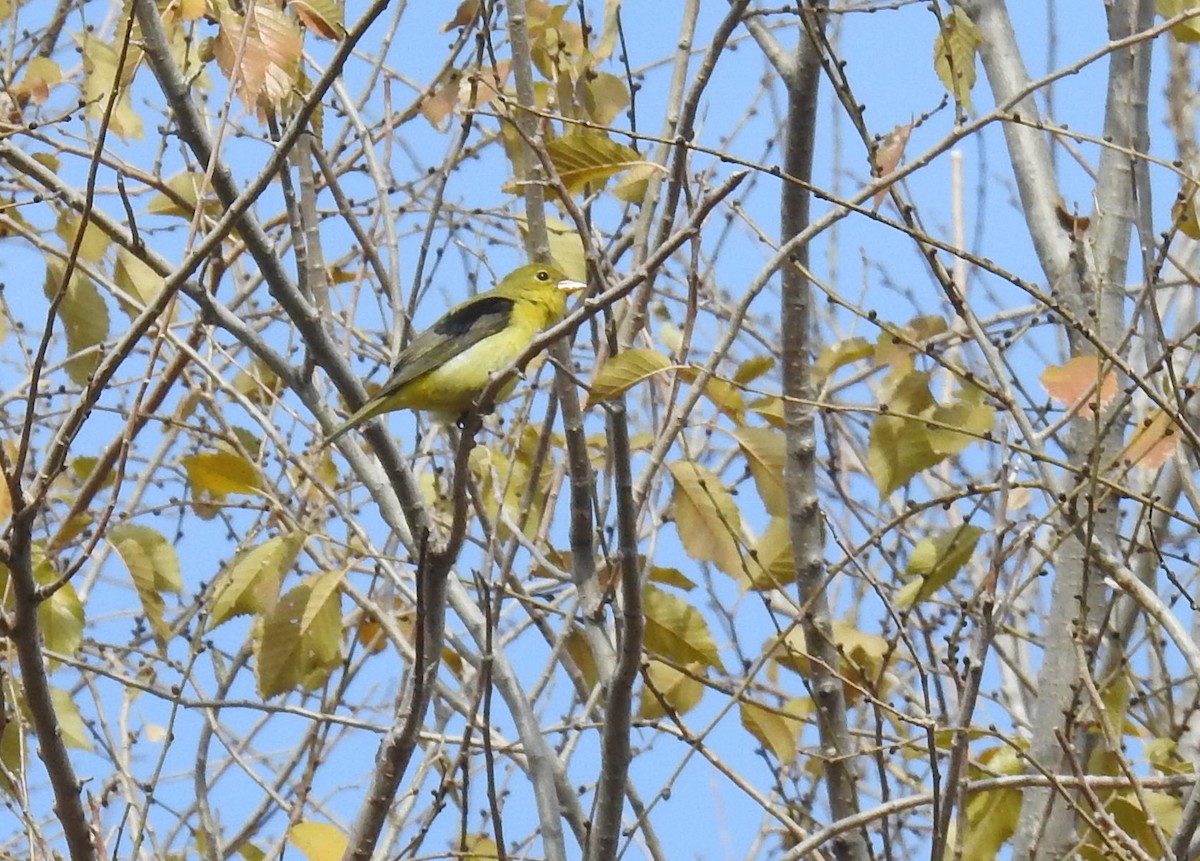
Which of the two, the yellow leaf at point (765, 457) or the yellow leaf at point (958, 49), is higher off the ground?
the yellow leaf at point (958, 49)

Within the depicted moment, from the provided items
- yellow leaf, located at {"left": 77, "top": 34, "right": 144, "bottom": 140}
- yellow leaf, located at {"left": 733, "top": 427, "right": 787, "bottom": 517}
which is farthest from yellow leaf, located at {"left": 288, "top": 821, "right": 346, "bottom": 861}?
yellow leaf, located at {"left": 77, "top": 34, "right": 144, "bottom": 140}

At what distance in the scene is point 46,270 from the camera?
3.81m

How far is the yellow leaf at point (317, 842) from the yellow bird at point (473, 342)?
46.5 inches

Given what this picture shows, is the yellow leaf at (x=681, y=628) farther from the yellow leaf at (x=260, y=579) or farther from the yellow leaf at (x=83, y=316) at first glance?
the yellow leaf at (x=83, y=316)

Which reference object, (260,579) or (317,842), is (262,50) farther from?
(317,842)

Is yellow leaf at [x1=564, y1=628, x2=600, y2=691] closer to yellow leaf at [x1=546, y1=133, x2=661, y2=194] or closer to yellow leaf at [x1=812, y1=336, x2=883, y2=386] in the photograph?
yellow leaf at [x1=812, y1=336, x2=883, y2=386]

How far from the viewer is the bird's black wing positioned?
172 inches

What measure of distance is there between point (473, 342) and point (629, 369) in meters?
1.91

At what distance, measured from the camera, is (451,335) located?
4.71m

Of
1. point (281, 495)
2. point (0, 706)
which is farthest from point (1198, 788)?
point (281, 495)

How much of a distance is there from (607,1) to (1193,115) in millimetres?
4759

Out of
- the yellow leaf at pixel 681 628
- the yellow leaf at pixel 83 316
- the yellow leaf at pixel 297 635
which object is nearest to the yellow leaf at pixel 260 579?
the yellow leaf at pixel 297 635

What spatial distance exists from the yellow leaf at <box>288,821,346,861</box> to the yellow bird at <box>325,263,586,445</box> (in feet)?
3.88

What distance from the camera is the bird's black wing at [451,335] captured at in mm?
4359
